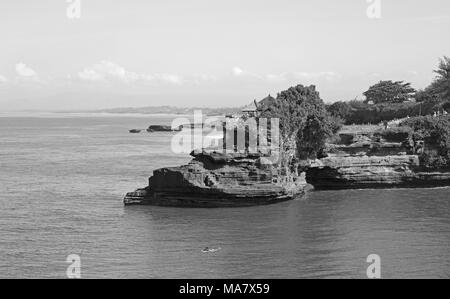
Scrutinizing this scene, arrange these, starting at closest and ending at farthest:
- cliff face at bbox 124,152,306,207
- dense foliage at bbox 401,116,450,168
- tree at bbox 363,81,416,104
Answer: cliff face at bbox 124,152,306,207 → dense foliage at bbox 401,116,450,168 → tree at bbox 363,81,416,104

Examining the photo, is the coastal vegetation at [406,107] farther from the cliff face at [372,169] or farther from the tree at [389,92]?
the cliff face at [372,169]

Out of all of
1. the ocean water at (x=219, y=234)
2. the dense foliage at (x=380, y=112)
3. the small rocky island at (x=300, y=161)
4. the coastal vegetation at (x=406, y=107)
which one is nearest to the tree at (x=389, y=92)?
the coastal vegetation at (x=406, y=107)

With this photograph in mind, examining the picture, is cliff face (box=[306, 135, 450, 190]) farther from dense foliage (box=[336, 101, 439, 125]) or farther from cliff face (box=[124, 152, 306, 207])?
dense foliage (box=[336, 101, 439, 125])

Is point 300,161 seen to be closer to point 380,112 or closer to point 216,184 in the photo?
point 216,184

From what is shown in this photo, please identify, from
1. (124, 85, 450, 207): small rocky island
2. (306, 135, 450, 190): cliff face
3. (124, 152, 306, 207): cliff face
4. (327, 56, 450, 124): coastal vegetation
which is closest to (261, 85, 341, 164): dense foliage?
(124, 85, 450, 207): small rocky island

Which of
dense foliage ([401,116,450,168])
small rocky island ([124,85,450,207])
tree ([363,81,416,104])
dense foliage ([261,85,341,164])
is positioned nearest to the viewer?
small rocky island ([124,85,450,207])

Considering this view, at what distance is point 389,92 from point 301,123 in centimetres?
3914

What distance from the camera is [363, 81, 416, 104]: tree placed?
287 feet

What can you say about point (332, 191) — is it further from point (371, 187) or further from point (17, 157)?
point (17, 157)

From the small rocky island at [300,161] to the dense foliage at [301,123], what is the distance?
83 millimetres

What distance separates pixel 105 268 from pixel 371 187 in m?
28.2

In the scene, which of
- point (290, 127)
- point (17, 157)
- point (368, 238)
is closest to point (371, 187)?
point (290, 127)

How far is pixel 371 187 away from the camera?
50750 mm

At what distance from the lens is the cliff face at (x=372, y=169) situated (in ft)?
167
